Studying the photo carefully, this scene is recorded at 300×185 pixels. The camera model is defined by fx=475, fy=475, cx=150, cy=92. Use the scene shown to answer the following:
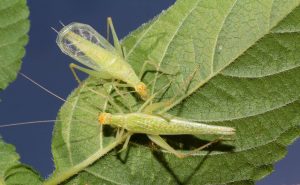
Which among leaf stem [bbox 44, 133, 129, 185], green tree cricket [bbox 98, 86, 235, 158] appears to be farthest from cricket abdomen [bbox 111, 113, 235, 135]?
leaf stem [bbox 44, 133, 129, 185]

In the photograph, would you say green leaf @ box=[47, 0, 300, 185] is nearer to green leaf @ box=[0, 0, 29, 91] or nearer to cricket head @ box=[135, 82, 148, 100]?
cricket head @ box=[135, 82, 148, 100]

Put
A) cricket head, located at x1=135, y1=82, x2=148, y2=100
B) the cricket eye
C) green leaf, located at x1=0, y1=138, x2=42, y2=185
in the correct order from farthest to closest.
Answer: the cricket eye
cricket head, located at x1=135, y1=82, x2=148, y2=100
green leaf, located at x1=0, y1=138, x2=42, y2=185

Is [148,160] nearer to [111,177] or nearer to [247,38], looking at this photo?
[111,177]

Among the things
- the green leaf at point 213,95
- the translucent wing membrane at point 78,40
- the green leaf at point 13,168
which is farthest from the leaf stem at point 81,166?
the translucent wing membrane at point 78,40

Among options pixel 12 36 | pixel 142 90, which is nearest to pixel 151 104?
pixel 142 90

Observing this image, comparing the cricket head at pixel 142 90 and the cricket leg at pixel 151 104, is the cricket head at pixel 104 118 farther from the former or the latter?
the cricket head at pixel 142 90

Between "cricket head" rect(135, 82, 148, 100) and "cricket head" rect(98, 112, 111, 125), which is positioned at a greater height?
"cricket head" rect(135, 82, 148, 100)
